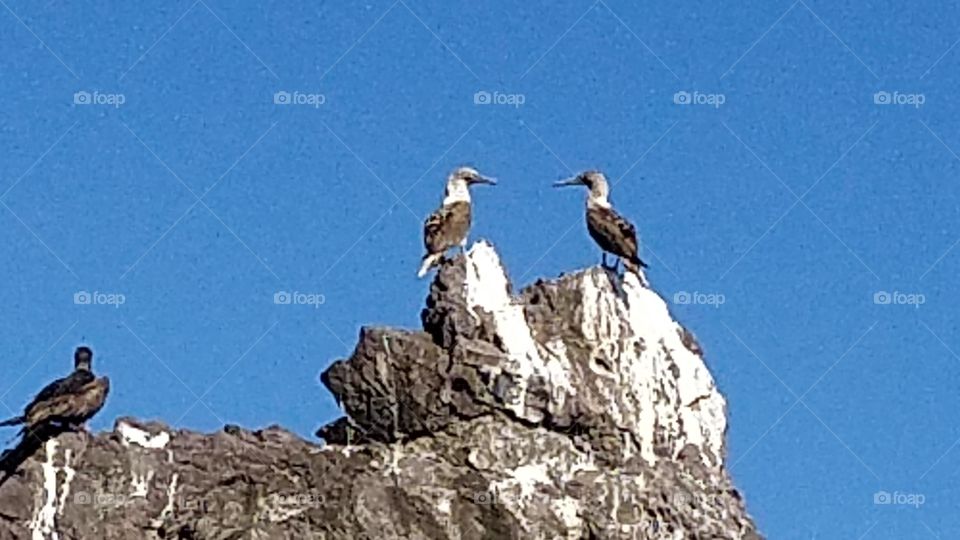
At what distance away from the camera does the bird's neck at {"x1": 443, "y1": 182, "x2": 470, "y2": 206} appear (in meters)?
30.2

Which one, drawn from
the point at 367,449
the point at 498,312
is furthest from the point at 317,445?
the point at 498,312

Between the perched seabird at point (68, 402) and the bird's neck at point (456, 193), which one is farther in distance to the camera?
the bird's neck at point (456, 193)

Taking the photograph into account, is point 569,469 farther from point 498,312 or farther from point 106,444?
point 106,444

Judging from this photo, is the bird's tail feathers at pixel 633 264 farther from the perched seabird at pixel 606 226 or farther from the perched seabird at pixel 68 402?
the perched seabird at pixel 68 402

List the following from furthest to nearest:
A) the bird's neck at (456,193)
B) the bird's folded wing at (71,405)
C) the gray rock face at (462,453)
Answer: the bird's neck at (456,193) < the bird's folded wing at (71,405) < the gray rock face at (462,453)

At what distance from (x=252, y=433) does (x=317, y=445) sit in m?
0.76

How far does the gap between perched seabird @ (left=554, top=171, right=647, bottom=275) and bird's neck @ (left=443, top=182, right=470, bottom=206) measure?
129 centimetres

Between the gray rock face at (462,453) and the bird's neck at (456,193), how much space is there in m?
1.63

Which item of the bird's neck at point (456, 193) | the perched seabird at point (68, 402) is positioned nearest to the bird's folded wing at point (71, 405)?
the perched seabird at point (68, 402)

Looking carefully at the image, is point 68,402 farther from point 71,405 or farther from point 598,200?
point 598,200

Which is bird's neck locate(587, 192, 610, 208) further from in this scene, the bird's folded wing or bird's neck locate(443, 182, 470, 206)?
the bird's folded wing

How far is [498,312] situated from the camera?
28234 mm

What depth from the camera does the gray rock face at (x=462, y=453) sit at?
26.9 metres

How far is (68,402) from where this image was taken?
28172 mm
